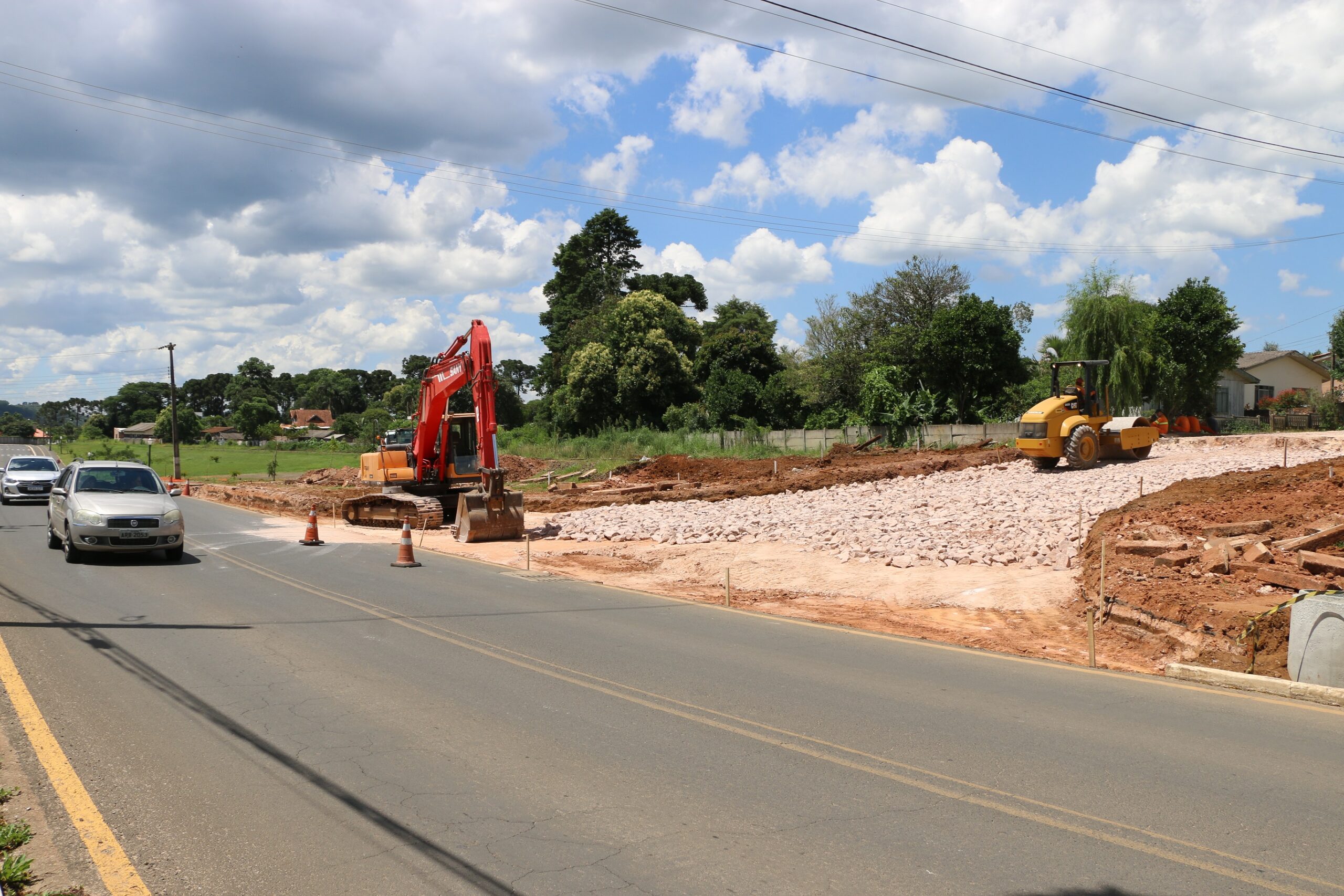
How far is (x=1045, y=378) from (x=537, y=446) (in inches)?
1084

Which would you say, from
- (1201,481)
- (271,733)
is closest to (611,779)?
(271,733)

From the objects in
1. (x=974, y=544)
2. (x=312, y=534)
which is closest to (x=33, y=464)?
(x=312, y=534)

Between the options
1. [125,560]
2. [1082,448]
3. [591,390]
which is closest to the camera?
[125,560]

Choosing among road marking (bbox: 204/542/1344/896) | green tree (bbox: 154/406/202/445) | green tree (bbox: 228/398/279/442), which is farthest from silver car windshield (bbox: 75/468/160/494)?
green tree (bbox: 228/398/279/442)

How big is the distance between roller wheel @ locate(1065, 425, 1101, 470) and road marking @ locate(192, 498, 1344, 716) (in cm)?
1418

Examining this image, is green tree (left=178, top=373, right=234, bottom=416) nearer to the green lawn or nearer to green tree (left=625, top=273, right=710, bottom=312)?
the green lawn

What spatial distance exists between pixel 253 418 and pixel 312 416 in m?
25.4

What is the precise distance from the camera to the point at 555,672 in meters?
8.45

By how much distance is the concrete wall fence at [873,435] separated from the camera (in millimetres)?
36281

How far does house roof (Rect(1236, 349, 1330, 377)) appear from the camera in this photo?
58.9 meters

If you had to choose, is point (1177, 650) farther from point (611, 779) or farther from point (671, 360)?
point (671, 360)

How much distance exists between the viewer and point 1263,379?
59.6 metres

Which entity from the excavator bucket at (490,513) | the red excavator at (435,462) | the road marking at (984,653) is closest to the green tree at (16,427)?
the red excavator at (435,462)

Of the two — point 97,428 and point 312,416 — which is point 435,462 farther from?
point 312,416
